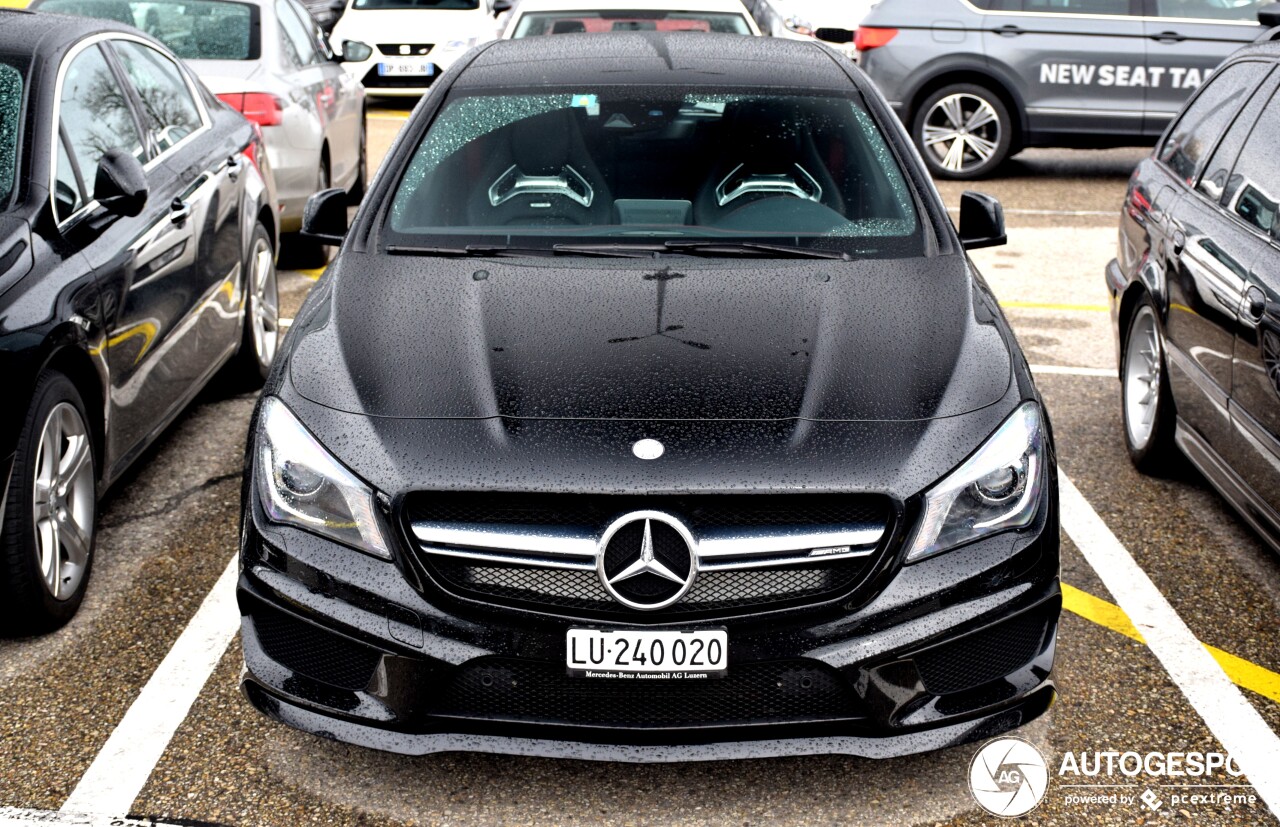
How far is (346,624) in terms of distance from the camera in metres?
3.02

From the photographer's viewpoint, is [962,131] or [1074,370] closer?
[1074,370]

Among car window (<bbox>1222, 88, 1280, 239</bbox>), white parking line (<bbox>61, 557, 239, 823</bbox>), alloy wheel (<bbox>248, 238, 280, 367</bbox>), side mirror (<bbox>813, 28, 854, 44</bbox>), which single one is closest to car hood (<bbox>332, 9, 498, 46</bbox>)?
side mirror (<bbox>813, 28, 854, 44</bbox>)

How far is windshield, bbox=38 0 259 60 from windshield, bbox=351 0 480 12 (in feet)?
27.3

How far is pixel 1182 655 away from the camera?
402 centimetres

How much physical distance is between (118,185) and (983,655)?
2873 millimetres

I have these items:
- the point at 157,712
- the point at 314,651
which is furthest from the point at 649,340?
the point at 157,712

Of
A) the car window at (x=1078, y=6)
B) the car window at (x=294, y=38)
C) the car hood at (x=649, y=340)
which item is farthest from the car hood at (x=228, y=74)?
the car window at (x=1078, y=6)

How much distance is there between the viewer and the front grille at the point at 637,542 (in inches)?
116

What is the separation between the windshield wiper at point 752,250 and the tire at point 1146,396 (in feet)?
5.45

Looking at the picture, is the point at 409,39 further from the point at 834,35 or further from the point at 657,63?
the point at 657,63

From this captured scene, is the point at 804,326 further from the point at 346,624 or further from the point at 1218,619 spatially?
the point at 1218,619

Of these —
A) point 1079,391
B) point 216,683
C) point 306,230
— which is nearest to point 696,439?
point 216,683

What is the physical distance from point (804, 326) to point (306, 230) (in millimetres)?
1660

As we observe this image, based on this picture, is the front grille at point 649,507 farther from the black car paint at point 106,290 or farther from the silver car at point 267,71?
the silver car at point 267,71
